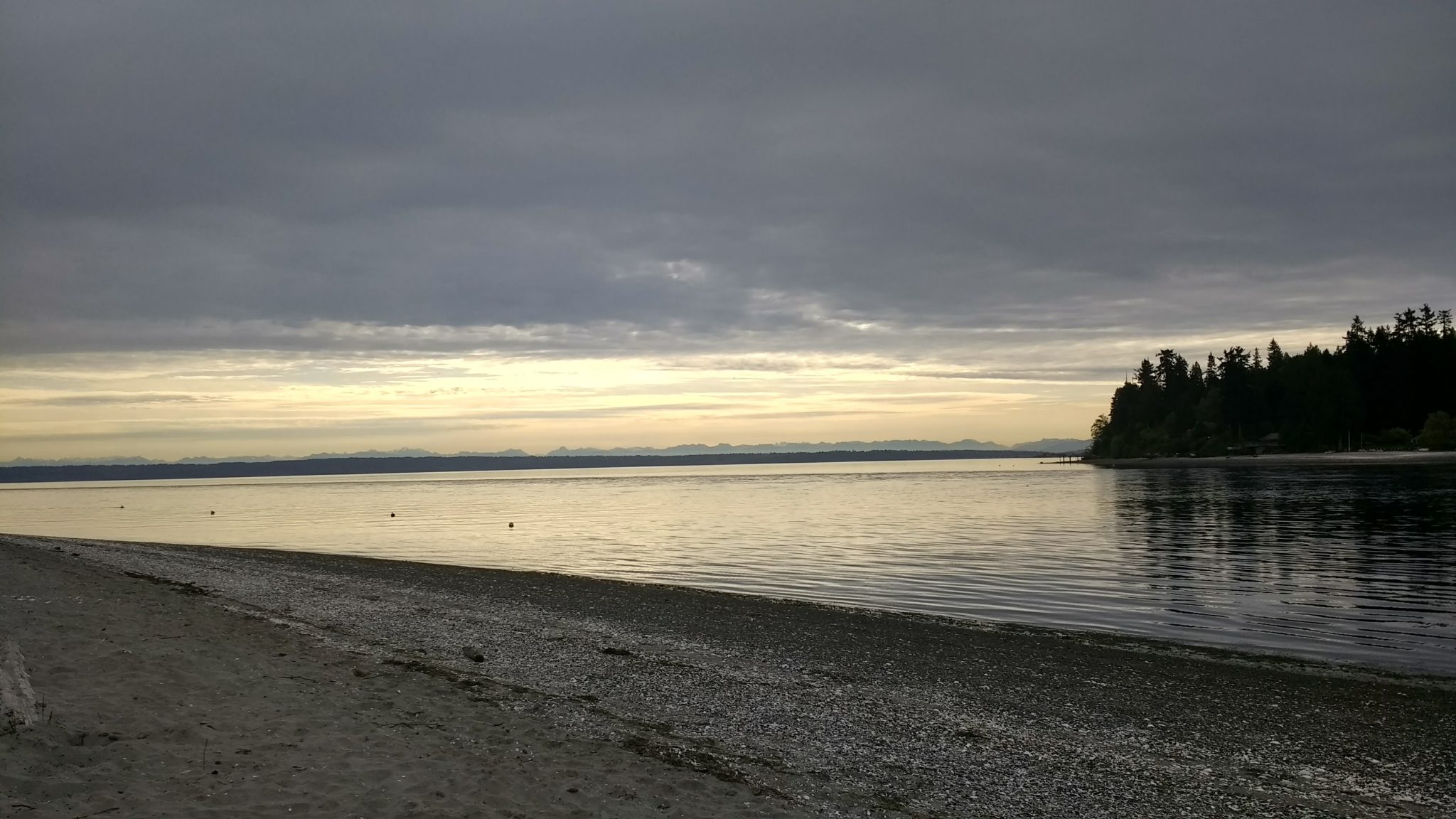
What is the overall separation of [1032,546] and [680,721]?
34.5 metres

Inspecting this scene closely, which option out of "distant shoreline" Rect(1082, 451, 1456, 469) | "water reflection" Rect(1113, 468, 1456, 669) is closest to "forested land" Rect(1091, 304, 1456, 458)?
"distant shoreline" Rect(1082, 451, 1456, 469)

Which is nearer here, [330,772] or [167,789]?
[167,789]

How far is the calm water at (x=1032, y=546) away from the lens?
24000 mm

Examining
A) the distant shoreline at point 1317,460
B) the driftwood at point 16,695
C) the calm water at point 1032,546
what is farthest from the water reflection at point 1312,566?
the distant shoreline at point 1317,460

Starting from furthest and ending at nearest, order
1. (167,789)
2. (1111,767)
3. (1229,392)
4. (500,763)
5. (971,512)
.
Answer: (1229,392) → (971,512) → (1111,767) → (500,763) → (167,789)

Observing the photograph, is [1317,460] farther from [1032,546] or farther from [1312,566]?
[1312,566]

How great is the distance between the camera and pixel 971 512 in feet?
230

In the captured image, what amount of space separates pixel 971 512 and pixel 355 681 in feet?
203

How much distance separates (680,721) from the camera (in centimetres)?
1306

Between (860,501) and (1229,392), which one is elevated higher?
(1229,392)

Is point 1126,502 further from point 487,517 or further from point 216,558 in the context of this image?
point 216,558

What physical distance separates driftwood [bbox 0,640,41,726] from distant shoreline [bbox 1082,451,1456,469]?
14513cm

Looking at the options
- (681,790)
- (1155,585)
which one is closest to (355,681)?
(681,790)

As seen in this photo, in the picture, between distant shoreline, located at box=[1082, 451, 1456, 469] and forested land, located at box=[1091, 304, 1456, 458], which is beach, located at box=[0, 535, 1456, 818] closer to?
distant shoreline, located at box=[1082, 451, 1456, 469]
